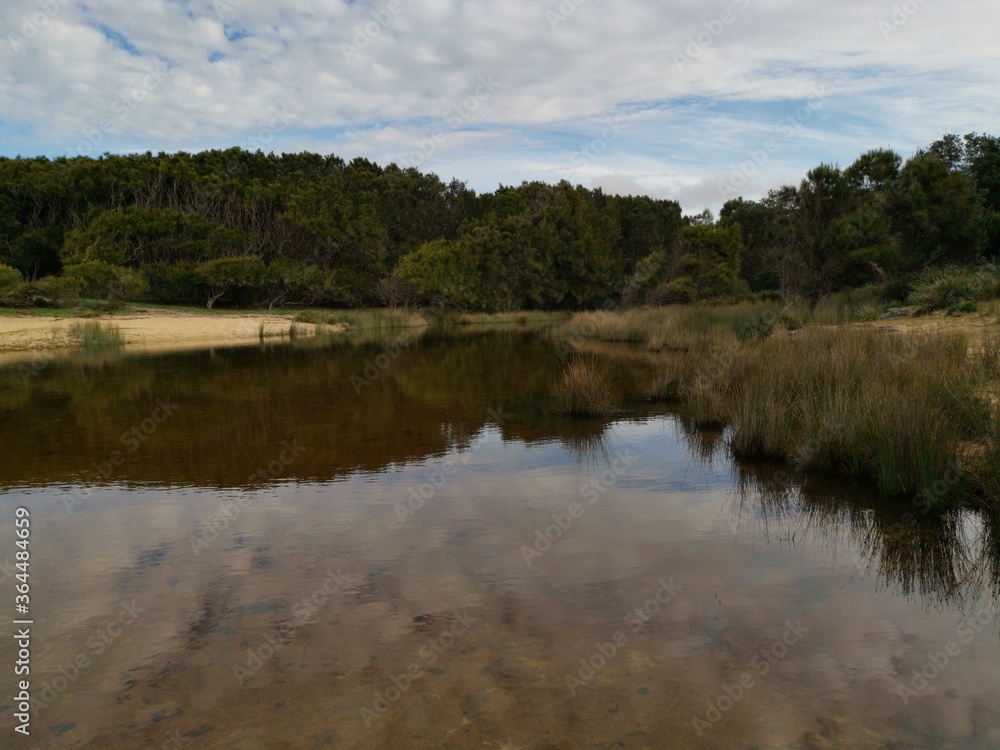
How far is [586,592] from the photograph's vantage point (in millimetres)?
4105

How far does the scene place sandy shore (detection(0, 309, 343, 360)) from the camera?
23.9 metres

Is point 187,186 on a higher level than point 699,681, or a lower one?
higher

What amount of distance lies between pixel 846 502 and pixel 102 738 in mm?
5454

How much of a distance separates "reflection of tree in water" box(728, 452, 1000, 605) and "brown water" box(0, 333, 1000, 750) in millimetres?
27

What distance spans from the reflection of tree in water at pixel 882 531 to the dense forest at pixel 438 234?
15.3 metres

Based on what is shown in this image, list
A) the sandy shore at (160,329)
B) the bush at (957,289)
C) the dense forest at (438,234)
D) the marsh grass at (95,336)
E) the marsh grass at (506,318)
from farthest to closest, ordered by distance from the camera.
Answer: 1. the marsh grass at (506,318)
2. the marsh grass at (95,336)
3. the sandy shore at (160,329)
4. the dense forest at (438,234)
5. the bush at (957,289)

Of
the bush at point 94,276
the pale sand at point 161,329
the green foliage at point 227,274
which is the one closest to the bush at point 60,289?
the bush at point 94,276

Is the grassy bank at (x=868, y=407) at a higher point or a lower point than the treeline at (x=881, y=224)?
lower

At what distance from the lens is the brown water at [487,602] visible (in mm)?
2850

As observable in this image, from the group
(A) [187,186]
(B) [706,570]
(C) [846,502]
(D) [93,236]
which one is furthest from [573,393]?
(A) [187,186]

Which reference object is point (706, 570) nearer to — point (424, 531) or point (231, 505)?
point (424, 531)

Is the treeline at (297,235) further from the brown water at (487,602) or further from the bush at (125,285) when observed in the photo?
→ the brown water at (487,602)

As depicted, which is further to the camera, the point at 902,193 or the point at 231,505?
the point at 902,193

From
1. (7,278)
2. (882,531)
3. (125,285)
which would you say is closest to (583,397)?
(882,531)
